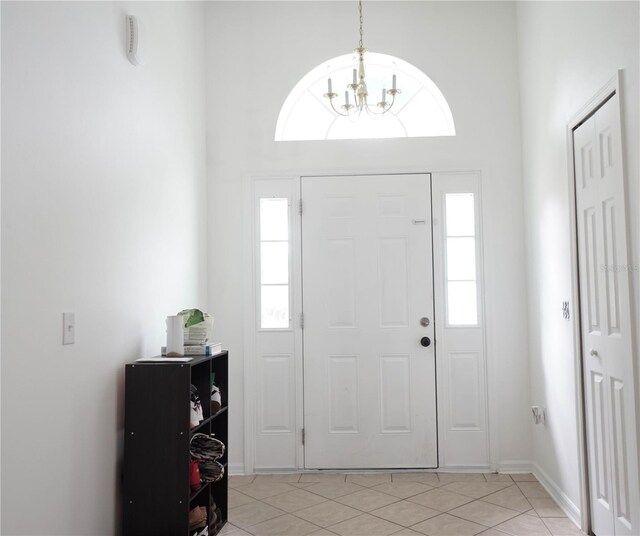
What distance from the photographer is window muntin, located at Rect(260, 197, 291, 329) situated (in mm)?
4199

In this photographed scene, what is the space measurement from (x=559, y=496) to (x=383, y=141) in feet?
8.40

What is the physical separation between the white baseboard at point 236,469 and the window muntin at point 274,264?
98cm

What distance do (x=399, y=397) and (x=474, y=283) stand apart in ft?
3.16

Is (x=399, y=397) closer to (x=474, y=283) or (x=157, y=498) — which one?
(x=474, y=283)

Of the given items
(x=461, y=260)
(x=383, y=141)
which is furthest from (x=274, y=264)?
(x=461, y=260)

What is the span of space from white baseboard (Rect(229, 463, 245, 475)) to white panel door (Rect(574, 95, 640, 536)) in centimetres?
226

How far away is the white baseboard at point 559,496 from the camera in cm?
311

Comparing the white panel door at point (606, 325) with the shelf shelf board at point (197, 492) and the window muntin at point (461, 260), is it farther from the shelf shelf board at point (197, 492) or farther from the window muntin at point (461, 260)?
the shelf shelf board at point (197, 492)

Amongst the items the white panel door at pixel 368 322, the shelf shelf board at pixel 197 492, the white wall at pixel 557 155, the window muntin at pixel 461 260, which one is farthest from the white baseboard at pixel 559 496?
the shelf shelf board at pixel 197 492

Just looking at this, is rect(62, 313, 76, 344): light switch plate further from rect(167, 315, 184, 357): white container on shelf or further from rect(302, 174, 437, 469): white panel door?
rect(302, 174, 437, 469): white panel door

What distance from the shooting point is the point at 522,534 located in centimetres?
297

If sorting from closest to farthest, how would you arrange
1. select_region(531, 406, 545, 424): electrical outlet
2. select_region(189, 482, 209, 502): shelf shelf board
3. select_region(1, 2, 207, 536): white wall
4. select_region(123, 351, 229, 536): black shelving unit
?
select_region(1, 2, 207, 536): white wall
select_region(123, 351, 229, 536): black shelving unit
select_region(189, 482, 209, 502): shelf shelf board
select_region(531, 406, 545, 424): electrical outlet

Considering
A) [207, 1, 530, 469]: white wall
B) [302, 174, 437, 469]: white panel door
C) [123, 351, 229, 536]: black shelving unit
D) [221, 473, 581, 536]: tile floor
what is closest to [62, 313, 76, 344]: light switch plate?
[123, 351, 229, 536]: black shelving unit

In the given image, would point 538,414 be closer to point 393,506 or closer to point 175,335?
point 393,506
